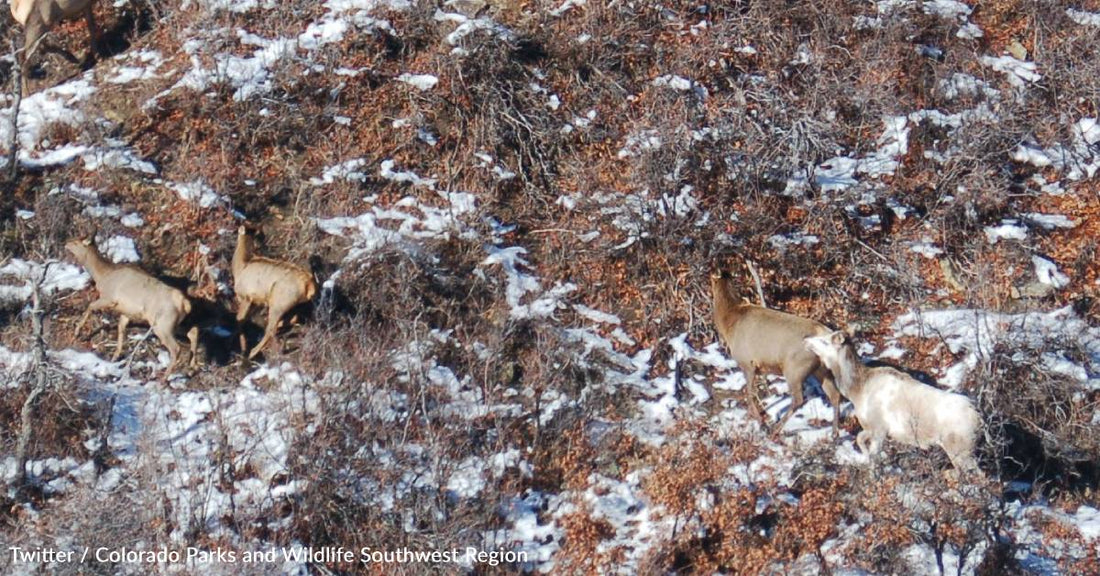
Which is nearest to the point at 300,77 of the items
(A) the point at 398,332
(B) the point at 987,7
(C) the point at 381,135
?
(C) the point at 381,135

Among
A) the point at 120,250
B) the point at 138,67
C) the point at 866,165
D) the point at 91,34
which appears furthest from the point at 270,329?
the point at 866,165

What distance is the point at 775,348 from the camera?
1205 centimetres

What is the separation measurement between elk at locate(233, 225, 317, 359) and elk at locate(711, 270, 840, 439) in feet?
13.6

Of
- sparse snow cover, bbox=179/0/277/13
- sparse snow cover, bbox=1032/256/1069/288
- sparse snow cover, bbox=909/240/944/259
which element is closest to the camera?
sparse snow cover, bbox=1032/256/1069/288

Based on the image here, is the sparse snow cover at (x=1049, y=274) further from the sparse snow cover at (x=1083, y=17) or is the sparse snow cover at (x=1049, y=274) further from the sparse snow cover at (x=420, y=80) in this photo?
the sparse snow cover at (x=420, y=80)

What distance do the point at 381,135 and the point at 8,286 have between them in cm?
441

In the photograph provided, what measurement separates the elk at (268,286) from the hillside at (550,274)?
0.81 feet

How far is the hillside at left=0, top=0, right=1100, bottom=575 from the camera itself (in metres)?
11.1

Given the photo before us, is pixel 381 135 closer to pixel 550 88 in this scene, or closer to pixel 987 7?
pixel 550 88

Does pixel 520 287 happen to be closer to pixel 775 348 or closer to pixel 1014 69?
pixel 775 348

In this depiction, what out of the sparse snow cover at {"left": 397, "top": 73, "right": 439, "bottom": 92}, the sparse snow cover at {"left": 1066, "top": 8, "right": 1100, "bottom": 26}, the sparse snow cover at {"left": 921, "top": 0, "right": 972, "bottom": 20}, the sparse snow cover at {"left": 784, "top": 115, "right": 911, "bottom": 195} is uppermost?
the sparse snow cover at {"left": 397, "top": 73, "right": 439, "bottom": 92}

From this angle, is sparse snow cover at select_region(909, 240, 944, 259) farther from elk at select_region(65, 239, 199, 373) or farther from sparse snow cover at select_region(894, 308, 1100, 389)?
elk at select_region(65, 239, 199, 373)

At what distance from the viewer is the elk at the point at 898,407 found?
431 inches

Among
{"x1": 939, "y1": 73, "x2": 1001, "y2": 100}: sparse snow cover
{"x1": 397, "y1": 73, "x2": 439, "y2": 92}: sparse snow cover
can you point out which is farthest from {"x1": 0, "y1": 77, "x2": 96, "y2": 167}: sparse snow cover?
{"x1": 939, "y1": 73, "x2": 1001, "y2": 100}: sparse snow cover
